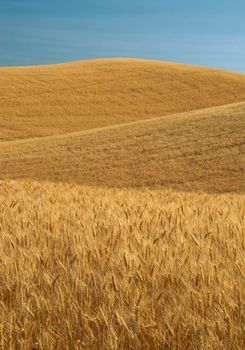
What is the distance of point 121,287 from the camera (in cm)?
232

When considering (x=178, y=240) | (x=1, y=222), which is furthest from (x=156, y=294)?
(x=1, y=222)

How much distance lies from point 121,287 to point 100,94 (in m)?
47.8

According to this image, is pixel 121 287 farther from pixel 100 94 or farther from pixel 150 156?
pixel 100 94

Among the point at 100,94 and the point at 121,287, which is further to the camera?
the point at 100,94

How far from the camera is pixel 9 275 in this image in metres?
2.64

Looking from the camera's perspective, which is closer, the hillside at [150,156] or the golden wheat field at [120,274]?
the golden wheat field at [120,274]

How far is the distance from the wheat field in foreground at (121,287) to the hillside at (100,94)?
114ft

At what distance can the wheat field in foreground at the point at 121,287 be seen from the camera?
2.01 m

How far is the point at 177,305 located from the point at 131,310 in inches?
8.3

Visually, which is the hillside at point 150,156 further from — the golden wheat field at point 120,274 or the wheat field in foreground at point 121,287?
the wheat field in foreground at point 121,287

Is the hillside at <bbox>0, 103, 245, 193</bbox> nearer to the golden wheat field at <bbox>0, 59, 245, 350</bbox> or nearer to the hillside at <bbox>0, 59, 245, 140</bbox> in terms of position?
the hillside at <bbox>0, 59, 245, 140</bbox>

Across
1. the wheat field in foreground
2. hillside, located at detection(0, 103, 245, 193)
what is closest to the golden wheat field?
the wheat field in foreground

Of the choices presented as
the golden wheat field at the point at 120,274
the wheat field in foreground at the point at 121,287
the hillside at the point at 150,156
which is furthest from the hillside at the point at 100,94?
the wheat field in foreground at the point at 121,287

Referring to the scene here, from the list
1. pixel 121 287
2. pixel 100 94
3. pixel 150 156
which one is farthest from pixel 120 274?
pixel 100 94
